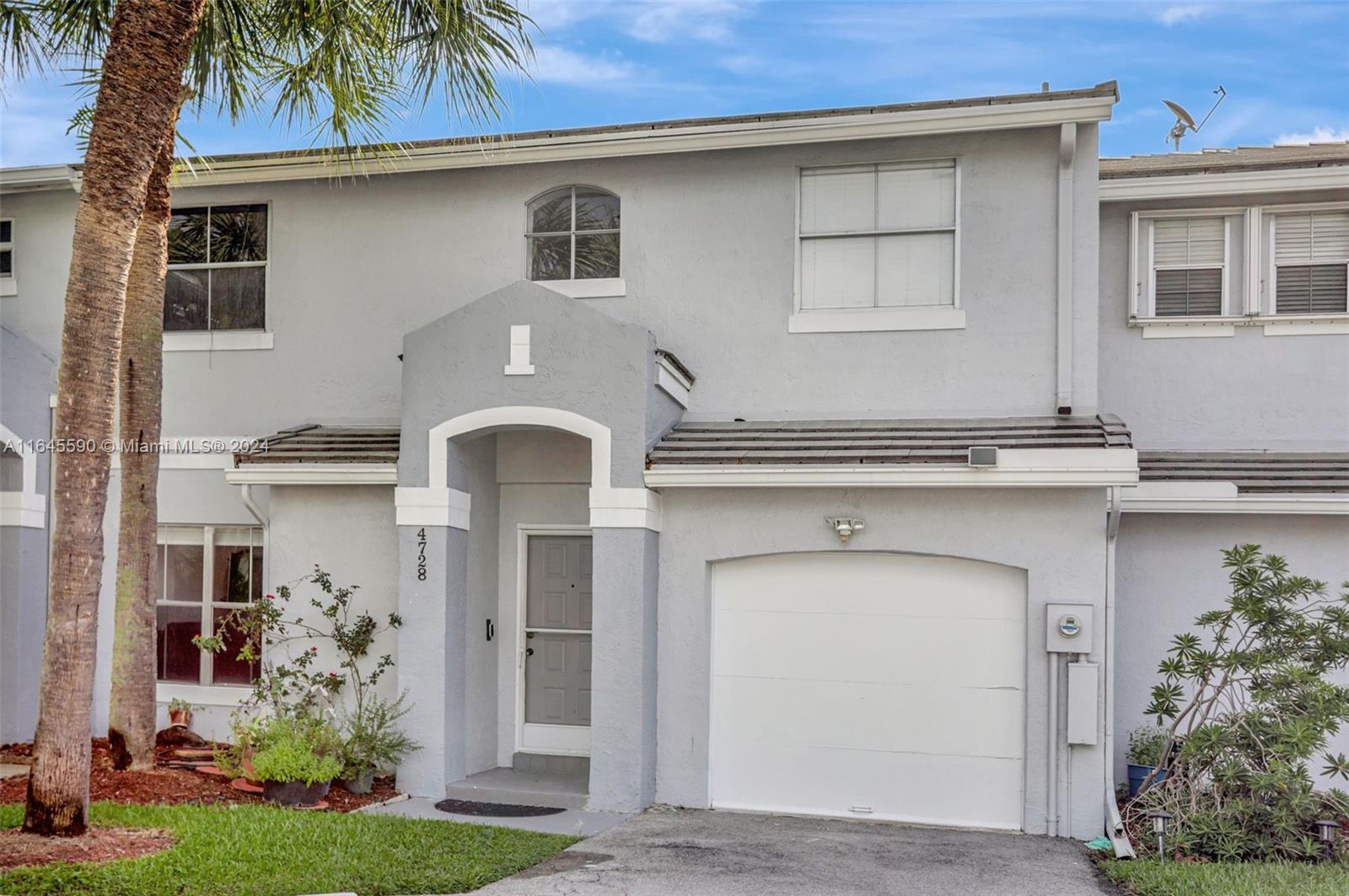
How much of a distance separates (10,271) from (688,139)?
800 centimetres

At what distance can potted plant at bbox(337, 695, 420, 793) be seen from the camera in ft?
34.9

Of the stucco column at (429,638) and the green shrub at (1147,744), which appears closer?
the green shrub at (1147,744)

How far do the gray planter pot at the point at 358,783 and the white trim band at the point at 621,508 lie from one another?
9.64ft

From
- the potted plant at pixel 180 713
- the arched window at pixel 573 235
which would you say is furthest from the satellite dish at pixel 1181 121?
the potted plant at pixel 180 713

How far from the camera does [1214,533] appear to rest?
36.8 feet

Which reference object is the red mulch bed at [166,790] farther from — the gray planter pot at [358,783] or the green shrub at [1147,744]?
the green shrub at [1147,744]

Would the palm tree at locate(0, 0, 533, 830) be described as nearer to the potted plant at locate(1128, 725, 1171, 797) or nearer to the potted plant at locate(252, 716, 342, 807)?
the potted plant at locate(252, 716, 342, 807)

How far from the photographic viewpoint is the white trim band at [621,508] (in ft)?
34.7

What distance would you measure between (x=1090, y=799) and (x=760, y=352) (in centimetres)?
491

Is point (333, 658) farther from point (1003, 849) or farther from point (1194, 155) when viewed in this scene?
point (1194, 155)

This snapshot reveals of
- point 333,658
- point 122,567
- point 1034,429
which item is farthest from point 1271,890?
point 122,567

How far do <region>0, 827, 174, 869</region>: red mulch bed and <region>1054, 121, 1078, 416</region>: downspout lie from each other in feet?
26.5

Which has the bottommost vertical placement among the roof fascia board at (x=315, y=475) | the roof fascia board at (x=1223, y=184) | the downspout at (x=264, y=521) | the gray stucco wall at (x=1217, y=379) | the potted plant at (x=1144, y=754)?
the potted plant at (x=1144, y=754)

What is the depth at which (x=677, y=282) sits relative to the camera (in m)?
12.0
